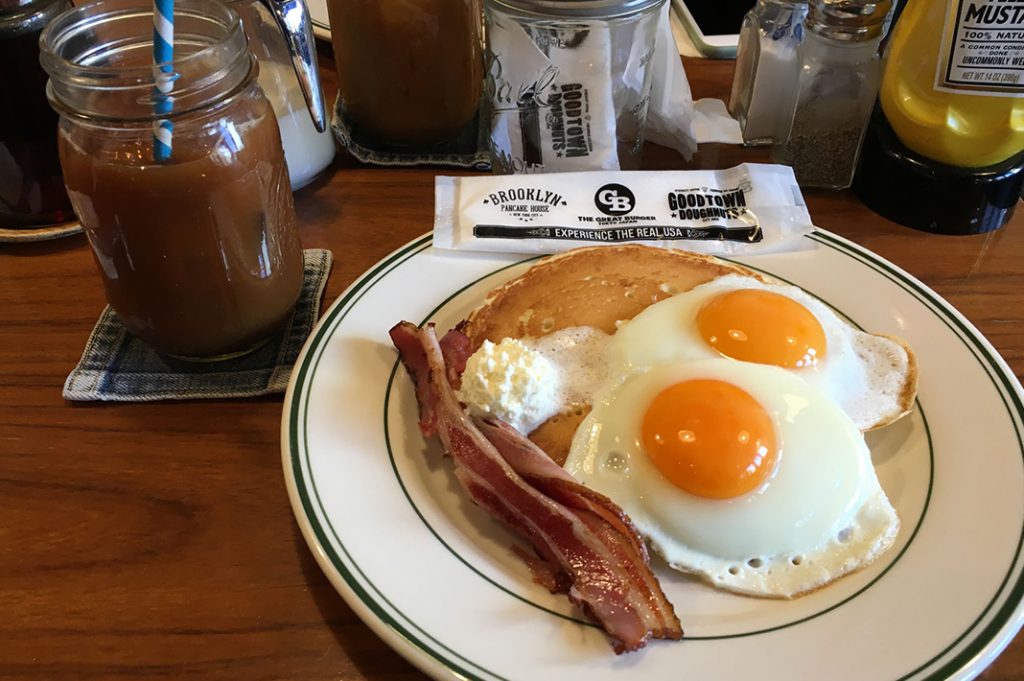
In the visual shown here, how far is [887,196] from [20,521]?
5.46 ft

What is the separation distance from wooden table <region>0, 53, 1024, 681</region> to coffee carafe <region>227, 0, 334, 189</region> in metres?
0.25

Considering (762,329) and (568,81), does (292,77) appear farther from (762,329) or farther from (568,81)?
(762,329)

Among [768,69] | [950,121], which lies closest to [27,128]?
[768,69]

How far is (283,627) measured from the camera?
0.96 metres

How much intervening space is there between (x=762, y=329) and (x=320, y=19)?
1.53 metres

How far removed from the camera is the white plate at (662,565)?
86 centimetres

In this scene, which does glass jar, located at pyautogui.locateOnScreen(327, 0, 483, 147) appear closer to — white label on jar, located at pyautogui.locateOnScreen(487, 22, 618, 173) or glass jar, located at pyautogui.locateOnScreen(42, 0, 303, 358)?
white label on jar, located at pyautogui.locateOnScreen(487, 22, 618, 173)

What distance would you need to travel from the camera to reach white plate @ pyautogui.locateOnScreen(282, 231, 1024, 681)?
86cm

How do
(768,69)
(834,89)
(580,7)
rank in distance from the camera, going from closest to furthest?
(580,7) → (834,89) → (768,69)

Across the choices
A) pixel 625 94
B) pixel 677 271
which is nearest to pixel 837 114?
pixel 625 94

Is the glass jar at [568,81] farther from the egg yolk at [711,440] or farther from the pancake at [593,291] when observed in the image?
the egg yolk at [711,440]

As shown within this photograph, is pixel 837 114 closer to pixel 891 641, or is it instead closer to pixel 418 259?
pixel 418 259

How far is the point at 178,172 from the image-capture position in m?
1.04

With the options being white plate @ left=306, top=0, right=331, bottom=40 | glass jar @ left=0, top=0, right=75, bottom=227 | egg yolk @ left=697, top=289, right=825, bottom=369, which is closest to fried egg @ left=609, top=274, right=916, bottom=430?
egg yolk @ left=697, top=289, right=825, bottom=369
